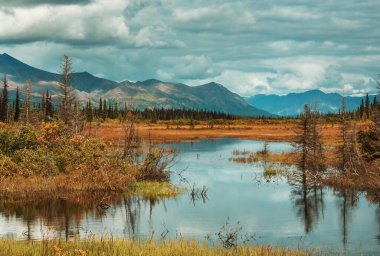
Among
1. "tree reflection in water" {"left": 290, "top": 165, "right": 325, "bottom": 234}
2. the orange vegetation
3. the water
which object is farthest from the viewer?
the orange vegetation

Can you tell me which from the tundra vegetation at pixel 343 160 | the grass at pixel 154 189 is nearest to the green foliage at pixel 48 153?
the grass at pixel 154 189

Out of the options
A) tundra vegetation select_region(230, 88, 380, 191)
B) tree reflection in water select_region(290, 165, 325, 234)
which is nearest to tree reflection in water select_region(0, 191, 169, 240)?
tree reflection in water select_region(290, 165, 325, 234)

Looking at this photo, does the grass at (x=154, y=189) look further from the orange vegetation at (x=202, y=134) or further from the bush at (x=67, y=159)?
Result: the orange vegetation at (x=202, y=134)

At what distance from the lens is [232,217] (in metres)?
31.1

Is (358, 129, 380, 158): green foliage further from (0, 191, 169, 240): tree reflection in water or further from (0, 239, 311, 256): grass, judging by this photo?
(0, 239, 311, 256): grass

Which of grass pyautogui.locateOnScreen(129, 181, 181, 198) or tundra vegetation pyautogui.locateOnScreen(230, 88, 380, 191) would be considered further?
tundra vegetation pyautogui.locateOnScreen(230, 88, 380, 191)

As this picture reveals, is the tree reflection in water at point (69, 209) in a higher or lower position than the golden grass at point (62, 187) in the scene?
lower

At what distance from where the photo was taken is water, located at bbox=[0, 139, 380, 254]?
2591 centimetres

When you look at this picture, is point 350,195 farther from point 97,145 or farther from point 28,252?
point 28,252

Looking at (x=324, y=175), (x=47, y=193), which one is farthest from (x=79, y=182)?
(x=324, y=175)

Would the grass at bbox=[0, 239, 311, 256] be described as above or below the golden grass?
below

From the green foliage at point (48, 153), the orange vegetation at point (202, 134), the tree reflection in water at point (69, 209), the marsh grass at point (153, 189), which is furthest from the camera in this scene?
the orange vegetation at point (202, 134)

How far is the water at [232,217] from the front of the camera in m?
25.9

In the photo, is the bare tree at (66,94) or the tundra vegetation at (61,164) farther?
the bare tree at (66,94)
